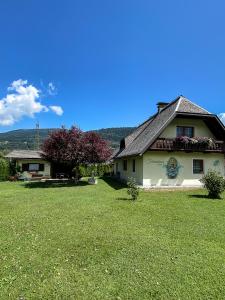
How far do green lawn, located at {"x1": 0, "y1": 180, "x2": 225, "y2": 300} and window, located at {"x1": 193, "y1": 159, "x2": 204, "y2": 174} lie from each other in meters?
10.5

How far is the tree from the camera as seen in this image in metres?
23.3

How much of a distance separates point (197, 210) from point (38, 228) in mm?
7058

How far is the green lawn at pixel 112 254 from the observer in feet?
16.7

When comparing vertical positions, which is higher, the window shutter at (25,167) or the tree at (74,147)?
the tree at (74,147)

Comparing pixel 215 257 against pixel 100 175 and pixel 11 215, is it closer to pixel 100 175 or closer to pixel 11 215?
pixel 11 215

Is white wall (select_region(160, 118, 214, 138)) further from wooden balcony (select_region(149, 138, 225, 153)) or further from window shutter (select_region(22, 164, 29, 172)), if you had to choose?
window shutter (select_region(22, 164, 29, 172))

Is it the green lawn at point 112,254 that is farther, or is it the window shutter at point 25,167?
the window shutter at point 25,167

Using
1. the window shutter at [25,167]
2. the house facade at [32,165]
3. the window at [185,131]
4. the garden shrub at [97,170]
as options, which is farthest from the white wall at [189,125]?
the window shutter at [25,167]

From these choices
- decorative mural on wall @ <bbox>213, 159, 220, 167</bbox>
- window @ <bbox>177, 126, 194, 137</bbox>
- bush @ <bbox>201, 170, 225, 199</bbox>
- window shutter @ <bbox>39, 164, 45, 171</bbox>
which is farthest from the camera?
window shutter @ <bbox>39, 164, 45, 171</bbox>

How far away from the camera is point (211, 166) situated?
72.9ft

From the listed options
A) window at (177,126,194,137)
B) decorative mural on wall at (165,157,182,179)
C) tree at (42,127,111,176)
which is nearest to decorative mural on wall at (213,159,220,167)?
window at (177,126,194,137)

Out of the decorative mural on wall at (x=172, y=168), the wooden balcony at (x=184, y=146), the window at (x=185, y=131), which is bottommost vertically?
the decorative mural on wall at (x=172, y=168)

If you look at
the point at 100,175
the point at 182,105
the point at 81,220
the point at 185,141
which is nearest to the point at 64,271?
the point at 81,220

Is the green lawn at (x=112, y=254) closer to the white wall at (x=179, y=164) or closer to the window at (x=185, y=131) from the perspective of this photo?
the white wall at (x=179, y=164)
